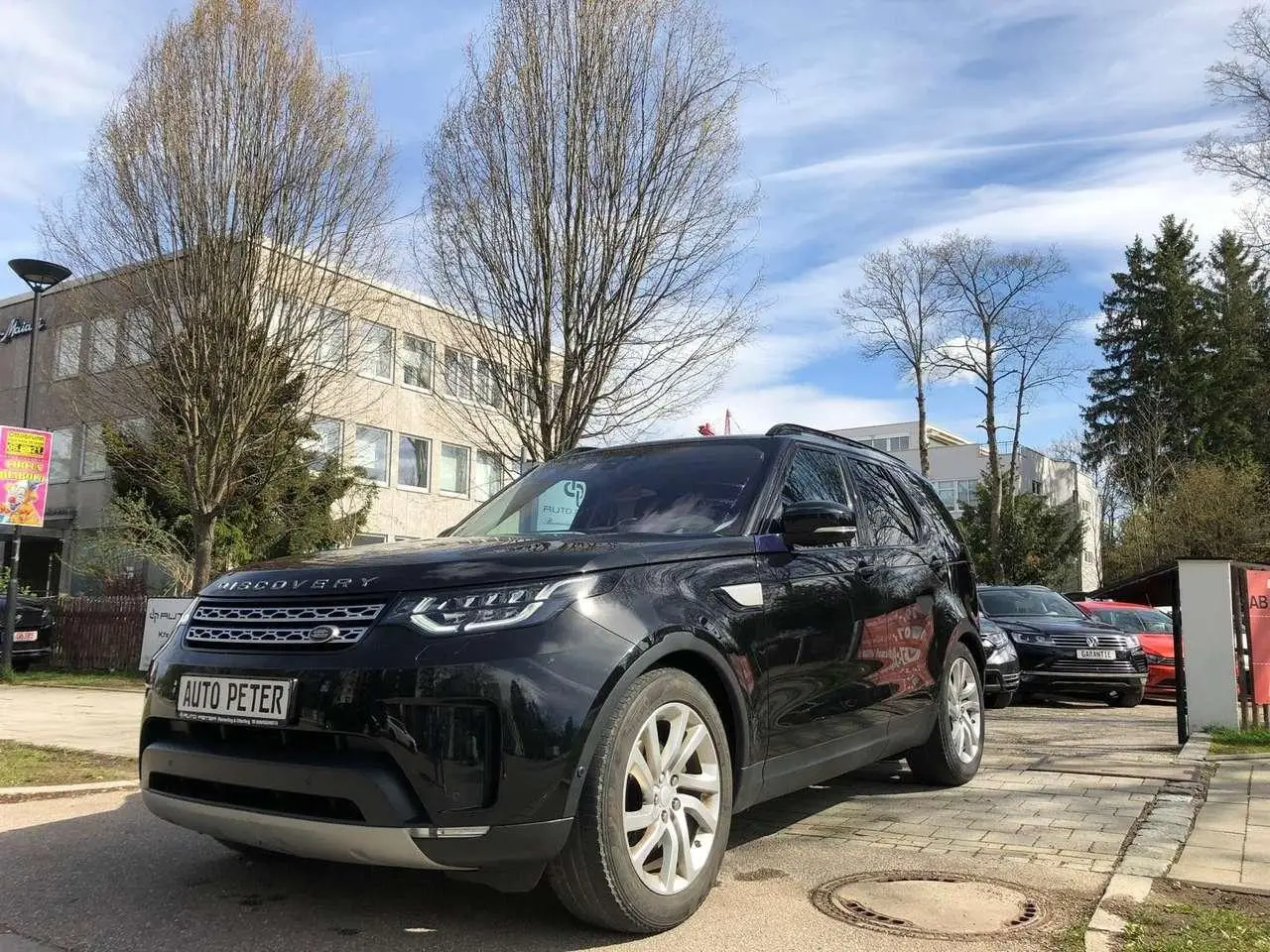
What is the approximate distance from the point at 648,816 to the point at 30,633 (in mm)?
17987

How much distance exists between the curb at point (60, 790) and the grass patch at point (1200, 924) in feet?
17.9

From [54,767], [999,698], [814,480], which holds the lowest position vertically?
[54,767]

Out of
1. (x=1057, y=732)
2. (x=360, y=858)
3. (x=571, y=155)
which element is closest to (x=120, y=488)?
(x=571, y=155)

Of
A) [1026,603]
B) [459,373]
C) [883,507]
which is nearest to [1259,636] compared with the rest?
[883,507]

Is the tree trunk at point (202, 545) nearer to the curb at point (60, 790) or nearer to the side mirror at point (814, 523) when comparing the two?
the curb at point (60, 790)

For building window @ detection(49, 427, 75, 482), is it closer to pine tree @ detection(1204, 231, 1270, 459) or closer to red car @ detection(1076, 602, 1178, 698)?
red car @ detection(1076, 602, 1178, 698)

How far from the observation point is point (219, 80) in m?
15.1

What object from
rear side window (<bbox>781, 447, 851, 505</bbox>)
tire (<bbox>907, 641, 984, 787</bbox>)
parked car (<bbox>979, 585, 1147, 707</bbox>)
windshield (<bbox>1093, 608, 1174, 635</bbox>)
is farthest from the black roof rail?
windshield (<bbox>1093, 608, 1174, 635</bbox>)

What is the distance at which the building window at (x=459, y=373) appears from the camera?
44.2 feet

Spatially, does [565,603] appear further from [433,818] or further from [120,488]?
[120,488]

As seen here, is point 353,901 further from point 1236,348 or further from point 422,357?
point 1236,348

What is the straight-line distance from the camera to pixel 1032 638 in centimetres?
1216

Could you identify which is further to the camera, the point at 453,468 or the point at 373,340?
the point at 453,468

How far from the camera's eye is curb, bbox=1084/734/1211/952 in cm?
322
